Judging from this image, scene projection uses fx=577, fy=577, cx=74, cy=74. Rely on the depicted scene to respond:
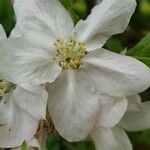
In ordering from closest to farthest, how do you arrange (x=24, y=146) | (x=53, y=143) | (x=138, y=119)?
1. (x=24, y=146)
2. (x=138, y=119)
3. (x=53, y=143)

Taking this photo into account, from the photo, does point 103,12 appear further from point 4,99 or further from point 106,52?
point 4,99

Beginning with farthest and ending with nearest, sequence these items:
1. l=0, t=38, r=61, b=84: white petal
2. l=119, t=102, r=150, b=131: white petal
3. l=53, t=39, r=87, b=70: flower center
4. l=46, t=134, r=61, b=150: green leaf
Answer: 1. l=46, t=134, r=61, b=150: green leaf
2. l=119, t=102, r=150, b=131: white petal
3. l=53, t=39, r=87, b=70: flower center
4. l=0, t=38, r=61, b=84: white petal

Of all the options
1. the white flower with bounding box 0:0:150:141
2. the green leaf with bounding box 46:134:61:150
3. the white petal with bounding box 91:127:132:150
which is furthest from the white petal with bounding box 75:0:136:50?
the green leaf with bounding box 46:134:61:150

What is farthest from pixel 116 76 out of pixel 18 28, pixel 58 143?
pixel 58 143

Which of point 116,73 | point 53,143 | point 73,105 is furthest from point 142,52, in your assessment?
point 53,143

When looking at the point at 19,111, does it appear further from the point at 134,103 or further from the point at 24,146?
the point at 134,103

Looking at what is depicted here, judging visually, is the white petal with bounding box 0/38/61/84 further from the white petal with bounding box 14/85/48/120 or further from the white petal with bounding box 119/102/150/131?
the white petal with bounding box 119/102/150/131

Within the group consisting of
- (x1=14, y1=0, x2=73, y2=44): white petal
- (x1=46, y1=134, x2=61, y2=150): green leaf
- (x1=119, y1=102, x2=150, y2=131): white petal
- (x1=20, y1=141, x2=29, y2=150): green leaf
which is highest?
(x1=14, y1=0, x2=73, y2=44): white petal
